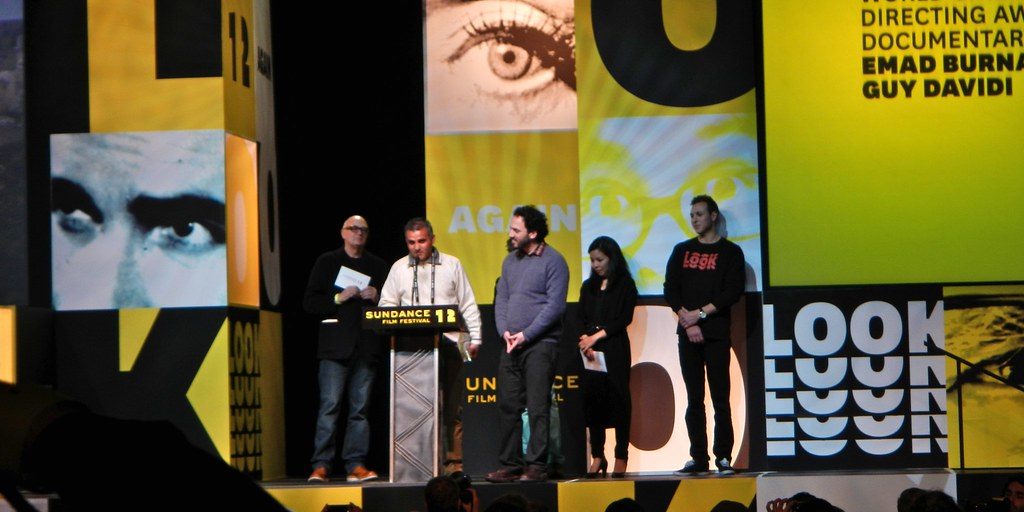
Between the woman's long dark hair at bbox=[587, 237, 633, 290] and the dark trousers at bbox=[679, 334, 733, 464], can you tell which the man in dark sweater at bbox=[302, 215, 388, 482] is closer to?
the woman's long dark hair at bbox=[587, 237, 633, 290]

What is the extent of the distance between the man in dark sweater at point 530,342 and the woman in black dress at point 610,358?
0.66 metres

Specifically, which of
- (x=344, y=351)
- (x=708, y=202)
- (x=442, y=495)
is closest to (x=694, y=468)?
(x=708, y=202)

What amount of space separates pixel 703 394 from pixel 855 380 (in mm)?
1024

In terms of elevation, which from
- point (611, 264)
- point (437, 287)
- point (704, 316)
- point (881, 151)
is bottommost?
point (704, 316)

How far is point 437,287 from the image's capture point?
22.9ft

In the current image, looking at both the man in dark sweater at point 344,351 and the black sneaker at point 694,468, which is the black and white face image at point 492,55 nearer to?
the man in dark sweater at point 344,351

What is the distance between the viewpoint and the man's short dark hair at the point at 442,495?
434 cm

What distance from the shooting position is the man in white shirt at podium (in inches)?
273

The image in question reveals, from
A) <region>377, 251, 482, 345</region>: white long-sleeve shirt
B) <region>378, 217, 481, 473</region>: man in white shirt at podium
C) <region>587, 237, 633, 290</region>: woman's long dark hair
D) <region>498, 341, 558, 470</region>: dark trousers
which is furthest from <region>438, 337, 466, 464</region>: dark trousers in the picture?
<region>587, 237, 633, 290</region>: woman's long dark hair

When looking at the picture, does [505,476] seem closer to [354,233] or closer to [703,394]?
[703,394]

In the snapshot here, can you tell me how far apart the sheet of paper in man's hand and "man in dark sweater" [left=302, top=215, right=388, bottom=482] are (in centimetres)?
8

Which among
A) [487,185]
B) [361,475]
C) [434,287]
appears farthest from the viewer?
[487,185]

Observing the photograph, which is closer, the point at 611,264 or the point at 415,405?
the point at 415,405

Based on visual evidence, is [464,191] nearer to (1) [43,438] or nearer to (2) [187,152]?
(2) [187,152]
